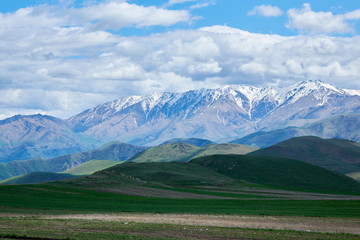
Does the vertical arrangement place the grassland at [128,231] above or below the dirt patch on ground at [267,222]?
above

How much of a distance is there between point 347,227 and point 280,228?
31.4ft

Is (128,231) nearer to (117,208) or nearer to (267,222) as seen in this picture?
(267,222)

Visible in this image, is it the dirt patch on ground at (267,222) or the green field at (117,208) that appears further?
the green field at (117,208)

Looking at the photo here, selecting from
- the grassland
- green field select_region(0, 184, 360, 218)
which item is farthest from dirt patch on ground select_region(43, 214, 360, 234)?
green field select_region(0, 184, 360, 218)

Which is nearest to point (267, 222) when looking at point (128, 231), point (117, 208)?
point (128, 231)

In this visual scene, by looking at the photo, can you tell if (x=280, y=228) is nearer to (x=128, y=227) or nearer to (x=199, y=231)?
(x=199, y=231)

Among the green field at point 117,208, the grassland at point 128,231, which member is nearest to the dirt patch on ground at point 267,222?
the grassland at point 128,231

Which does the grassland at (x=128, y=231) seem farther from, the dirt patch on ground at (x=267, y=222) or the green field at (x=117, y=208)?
the green field at (x=117, y=208)

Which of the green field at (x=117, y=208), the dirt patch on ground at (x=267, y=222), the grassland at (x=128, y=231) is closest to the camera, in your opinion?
the grassland at (x=128, y=231)

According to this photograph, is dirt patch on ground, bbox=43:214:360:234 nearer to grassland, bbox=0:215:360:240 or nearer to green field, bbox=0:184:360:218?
grassland, bbox=0:215:360:240

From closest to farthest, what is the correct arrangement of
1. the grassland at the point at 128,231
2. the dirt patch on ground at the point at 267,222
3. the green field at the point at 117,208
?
the grassland at the point at 128,231 < the dirt patch on ground at the point at 267,222 < the green field at the point at 117,208

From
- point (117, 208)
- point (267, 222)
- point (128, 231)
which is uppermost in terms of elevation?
point (128, 231)

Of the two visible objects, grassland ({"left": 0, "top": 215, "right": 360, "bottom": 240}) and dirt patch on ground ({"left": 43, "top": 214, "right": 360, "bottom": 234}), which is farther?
dirt patch on ground ({"left": 43, "top": 214, "right": 360, "bottom": 234})

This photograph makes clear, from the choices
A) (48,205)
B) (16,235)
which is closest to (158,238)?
(16,235)
